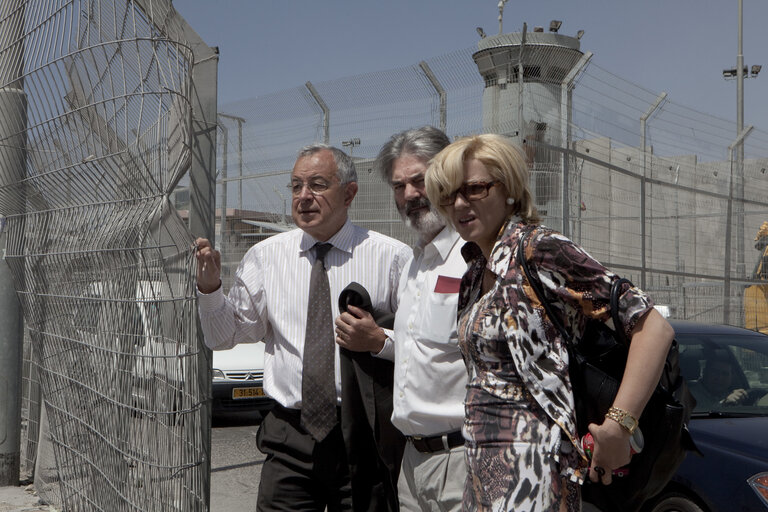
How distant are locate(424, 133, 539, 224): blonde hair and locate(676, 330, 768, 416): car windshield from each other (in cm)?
323

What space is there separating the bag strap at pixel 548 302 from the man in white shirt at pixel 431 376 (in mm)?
510

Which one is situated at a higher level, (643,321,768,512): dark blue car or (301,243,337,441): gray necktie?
(301,243,337,441): gray necktie

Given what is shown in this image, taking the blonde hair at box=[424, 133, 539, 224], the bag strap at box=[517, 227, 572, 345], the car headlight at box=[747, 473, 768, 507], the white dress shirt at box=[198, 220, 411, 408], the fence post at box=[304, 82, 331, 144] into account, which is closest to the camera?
the bag strap at box=[517, 227, 572, 345]

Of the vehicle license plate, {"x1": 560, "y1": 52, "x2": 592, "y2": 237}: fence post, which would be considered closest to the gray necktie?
{"x1": 560, "y1": 52, "x2": 592, "y2": 237}: fence post

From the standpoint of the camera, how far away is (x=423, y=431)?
2.54 meters

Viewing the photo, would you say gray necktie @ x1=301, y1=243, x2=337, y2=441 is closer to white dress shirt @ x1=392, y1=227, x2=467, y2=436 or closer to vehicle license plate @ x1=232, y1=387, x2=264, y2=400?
white dress shirt @ x1=392, y1=227, x2=467, y2=436

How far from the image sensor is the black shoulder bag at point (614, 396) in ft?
6.31

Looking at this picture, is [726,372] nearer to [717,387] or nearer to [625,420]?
[717,387]

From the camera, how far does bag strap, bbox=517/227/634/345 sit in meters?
1.90

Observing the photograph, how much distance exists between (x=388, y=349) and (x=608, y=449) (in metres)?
1.19

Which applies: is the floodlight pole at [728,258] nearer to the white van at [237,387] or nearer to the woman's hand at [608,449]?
the white van at [237,387]

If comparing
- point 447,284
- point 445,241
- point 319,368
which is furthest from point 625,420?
point 319,368

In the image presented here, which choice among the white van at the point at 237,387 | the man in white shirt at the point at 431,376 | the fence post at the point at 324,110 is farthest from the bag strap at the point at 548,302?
the white van at the point at 237,387

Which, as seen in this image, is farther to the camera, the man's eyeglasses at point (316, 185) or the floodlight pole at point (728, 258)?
the floodlight pole at point (728, 258)
